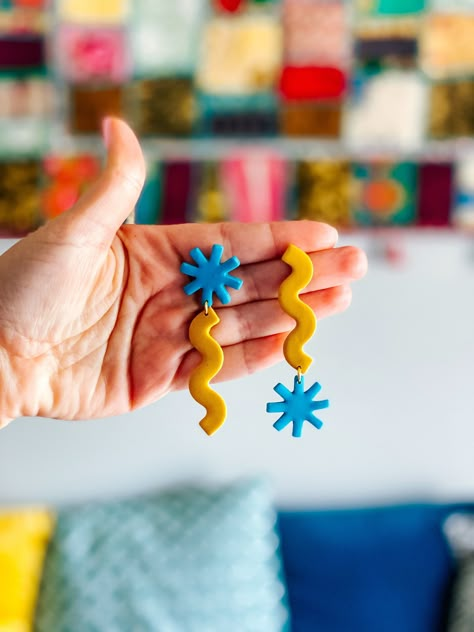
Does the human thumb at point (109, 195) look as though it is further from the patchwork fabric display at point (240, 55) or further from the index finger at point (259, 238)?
the patchwork fabric display at point (240, 55)

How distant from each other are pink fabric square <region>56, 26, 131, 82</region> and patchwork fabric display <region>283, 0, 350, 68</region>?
383mm

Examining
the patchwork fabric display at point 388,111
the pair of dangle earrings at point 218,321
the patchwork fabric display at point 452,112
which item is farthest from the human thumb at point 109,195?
the patchwork fabric display at point 452,112

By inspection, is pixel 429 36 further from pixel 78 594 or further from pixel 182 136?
pixel 78 594

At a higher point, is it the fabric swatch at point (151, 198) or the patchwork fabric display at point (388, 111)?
the patchwork fabric display at point (388, 111)

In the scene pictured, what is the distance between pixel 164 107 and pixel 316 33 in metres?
0.39

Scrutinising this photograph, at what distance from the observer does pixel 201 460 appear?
6.76ft

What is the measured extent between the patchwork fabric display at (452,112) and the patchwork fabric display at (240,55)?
0.39 m

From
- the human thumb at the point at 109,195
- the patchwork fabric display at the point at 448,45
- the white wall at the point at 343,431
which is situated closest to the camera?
the human thumb at the point at 109,195

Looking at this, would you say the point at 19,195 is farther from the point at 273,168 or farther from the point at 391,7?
the point at 391,7

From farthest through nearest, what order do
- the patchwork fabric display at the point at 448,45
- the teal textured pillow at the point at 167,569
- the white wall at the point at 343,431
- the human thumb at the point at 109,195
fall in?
1. the white wall at the point at 343,431
2. the patchwork fabric display at the point at 448,45
3. the teal textured pillow at the point at 167,569
4. the human thumb at the point at 109,195

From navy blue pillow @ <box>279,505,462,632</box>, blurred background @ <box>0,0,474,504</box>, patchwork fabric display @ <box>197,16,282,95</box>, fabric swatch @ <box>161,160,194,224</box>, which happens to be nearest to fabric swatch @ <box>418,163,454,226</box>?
blurred background @ <box>0,0,474,504</box>

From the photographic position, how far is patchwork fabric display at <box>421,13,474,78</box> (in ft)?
6.08

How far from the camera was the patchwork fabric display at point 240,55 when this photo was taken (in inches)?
72.2

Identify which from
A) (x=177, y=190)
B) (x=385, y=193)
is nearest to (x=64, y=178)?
(x=177, y=190)
